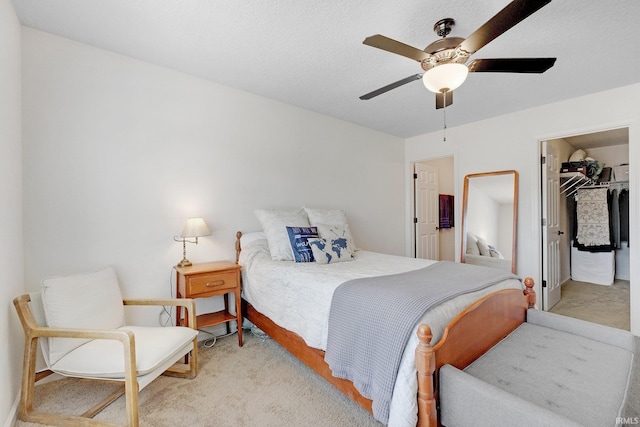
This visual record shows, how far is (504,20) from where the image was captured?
1359 millimetres

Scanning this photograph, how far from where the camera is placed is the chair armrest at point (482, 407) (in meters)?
1.02

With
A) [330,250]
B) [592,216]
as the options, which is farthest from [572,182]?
[330,250]

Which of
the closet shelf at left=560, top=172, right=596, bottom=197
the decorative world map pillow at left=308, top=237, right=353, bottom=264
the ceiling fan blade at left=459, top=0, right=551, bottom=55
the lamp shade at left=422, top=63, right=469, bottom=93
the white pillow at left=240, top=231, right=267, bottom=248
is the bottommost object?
the decorative world map pillow at left=308, top=237, right=353, bottom=264

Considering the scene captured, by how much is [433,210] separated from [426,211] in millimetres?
226

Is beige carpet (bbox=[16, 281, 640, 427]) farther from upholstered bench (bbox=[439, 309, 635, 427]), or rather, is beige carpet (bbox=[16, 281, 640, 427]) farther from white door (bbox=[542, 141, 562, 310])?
white door (bbox=[542, 141, 562, 310])

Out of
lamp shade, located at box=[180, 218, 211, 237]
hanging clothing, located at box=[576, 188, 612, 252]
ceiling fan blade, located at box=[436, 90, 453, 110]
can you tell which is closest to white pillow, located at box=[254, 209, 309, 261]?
lamp shade, located at box=[180, 218, 211, 237]

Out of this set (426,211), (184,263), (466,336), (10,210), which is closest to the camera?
(466,336)

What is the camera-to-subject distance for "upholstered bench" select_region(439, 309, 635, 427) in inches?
43.8

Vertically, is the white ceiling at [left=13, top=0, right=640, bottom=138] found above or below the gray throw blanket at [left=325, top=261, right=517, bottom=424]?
above

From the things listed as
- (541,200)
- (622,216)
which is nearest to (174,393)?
(541,200)

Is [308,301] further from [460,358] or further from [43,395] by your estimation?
[43,395]

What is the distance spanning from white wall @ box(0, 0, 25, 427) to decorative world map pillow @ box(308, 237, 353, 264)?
199 cm

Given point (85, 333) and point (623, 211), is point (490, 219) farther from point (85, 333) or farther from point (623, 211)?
point (85, 333)

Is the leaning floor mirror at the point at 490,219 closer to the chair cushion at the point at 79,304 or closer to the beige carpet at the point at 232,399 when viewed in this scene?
the beige carpet at the point at 232,399
